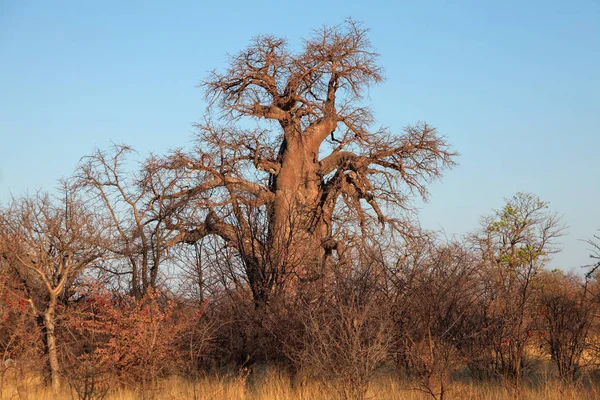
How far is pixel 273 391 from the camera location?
956 centimetres

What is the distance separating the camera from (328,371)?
8.15 m

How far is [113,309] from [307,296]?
3.00 meters

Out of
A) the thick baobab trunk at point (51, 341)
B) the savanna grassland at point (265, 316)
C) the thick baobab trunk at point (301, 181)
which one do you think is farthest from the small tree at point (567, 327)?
the thick baobab trunk at point (51, 341)

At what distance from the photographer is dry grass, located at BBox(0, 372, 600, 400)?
8.48m

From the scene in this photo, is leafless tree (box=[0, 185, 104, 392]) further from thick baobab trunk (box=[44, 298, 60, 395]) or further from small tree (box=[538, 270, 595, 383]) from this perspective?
small tree (box=[538, 270, 595, 383])

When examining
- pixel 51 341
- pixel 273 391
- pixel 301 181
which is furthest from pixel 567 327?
pixel 301 181

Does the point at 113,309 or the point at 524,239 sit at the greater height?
the point at 524,239

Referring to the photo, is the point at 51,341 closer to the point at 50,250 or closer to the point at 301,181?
the point at 50,250

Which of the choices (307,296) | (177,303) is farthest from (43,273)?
(307,296)

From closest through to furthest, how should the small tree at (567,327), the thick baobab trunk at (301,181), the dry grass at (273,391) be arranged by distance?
the dry grass at (273,391)
the small tree at (567,327)
the thick baobab trunk at (301,181)

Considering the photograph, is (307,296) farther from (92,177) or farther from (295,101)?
(295,101)

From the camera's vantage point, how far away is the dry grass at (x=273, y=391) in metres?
8.48

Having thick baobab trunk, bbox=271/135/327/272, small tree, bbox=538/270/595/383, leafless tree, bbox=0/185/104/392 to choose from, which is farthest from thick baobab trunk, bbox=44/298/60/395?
small tree, bbox=538/270/595/383

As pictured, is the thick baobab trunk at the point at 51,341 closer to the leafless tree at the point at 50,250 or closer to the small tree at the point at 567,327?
the leafless tree at the point at 50,250
